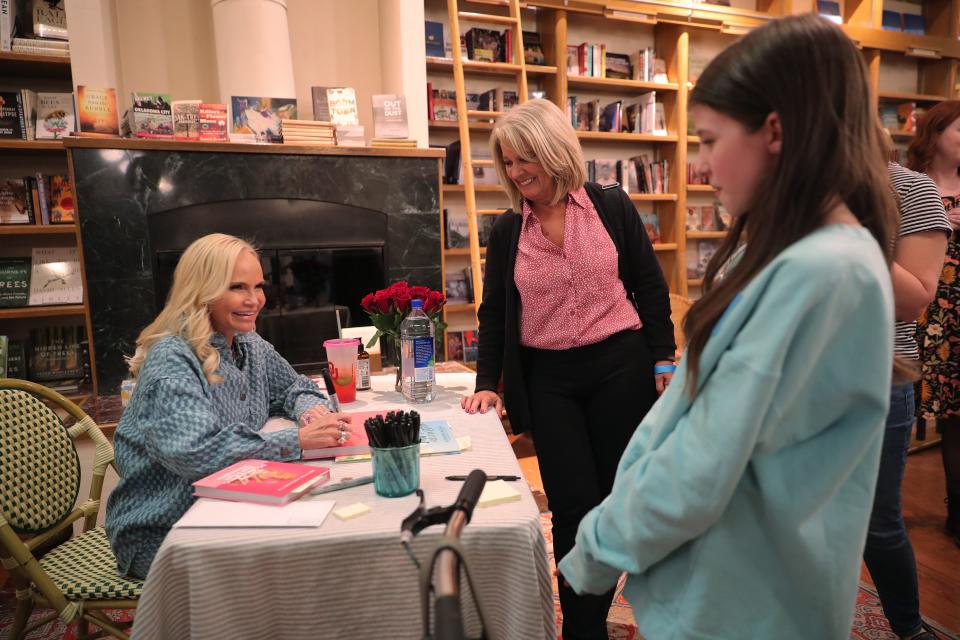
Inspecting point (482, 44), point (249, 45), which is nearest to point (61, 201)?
point (249, 45)

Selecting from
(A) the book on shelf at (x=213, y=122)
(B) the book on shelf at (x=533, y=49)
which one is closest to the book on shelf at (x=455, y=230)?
(B) the book on shelf at (x=533, y=49)

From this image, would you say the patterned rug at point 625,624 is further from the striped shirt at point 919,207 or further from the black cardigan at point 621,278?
the striped shirt at point 919,207

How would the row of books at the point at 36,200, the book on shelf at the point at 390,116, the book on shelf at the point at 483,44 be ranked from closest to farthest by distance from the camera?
the row of books at the point at 36,200 < the book on shelf at the point at 390,116 < the book on shelf at the point at 483,44

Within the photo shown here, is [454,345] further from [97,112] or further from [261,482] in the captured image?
[261,482]

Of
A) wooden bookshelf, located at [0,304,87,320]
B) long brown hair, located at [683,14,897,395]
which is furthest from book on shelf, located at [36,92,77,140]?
long brown hair, located at [683,14,897,395]

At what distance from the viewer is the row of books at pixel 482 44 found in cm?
398

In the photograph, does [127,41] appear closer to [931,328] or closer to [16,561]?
[16,561]

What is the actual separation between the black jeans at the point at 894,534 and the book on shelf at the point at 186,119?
3375 mm

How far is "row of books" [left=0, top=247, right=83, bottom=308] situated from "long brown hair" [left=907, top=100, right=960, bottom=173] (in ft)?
12.7

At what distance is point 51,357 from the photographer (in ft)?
11.3

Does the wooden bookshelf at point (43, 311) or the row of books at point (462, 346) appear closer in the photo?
the wooden bookshelf at point (43, 311)

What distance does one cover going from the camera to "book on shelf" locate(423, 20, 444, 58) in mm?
3963

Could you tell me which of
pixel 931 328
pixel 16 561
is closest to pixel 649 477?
pixel 16 561

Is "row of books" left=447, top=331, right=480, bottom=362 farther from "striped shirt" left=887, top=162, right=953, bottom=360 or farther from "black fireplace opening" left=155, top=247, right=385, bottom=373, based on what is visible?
"striped shirt" left=887, top=162, right=953, bottom=360
